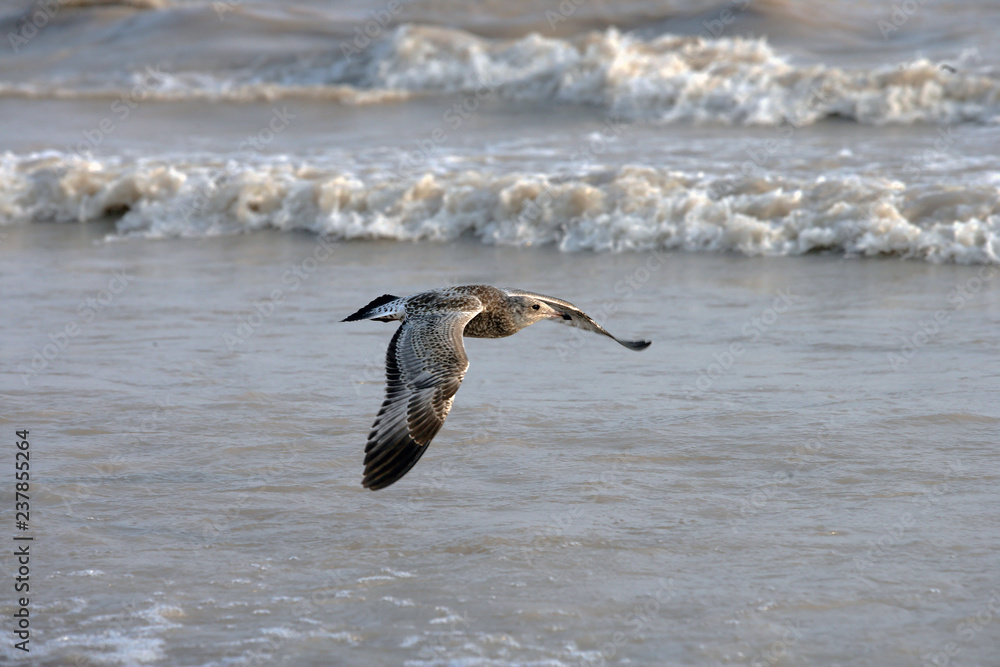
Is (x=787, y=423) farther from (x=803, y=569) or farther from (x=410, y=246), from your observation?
(x=410, y=246)

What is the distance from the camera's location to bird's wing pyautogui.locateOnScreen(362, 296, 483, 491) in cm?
415

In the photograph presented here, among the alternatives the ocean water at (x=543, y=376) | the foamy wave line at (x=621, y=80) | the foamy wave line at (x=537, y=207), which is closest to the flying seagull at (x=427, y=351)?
the ocean water at (x=543, y=376)

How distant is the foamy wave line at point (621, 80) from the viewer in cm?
1283

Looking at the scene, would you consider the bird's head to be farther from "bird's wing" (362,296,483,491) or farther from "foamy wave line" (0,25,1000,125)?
"foamy wave line" (0,25,1000,125)

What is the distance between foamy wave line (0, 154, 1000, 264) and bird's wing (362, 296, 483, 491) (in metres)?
4.40

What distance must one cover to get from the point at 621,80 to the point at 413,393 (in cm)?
1092

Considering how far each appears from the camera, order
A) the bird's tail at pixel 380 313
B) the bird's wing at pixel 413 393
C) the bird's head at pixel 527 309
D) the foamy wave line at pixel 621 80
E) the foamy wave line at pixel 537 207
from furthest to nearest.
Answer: the foamy wave line at pixel 621 80
the foamy wave line at pixel 537 207
the bird's head at pixel 527 309
the bird's tail at pixel 380 313
the bird's wing at pixel 413 393

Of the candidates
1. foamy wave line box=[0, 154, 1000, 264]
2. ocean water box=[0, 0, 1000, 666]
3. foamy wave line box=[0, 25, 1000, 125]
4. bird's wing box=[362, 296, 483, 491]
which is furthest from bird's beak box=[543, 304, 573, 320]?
foamy wave line box=[0, 25, 1000, 125]

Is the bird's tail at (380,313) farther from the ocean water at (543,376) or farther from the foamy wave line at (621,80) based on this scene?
the foamy wave line at (621,80)

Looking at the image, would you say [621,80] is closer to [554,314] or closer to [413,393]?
[554,314]

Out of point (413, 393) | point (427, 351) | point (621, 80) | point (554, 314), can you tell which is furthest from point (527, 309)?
point (621, 80)

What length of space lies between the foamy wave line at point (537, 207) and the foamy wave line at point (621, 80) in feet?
11.8

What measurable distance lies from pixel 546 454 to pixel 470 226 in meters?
4.92

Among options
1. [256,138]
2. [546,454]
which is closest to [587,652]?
[546,454]
